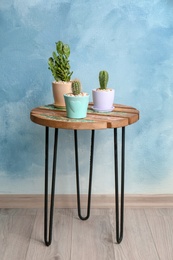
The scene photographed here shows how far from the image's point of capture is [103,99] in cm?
178

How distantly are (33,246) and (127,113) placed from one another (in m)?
0.70

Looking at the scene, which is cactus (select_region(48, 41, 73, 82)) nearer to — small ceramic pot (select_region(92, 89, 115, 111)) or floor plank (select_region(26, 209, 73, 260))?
small ceramic pot (select_region(92, 89, 115, 111))

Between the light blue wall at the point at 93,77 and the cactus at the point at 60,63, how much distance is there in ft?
1.00

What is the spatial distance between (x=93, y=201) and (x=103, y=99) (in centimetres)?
69

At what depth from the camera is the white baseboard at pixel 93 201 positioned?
2.24 m

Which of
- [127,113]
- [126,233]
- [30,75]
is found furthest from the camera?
[30,75]

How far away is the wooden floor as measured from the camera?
5.88 ft

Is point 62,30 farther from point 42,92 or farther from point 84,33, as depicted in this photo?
point 42,92

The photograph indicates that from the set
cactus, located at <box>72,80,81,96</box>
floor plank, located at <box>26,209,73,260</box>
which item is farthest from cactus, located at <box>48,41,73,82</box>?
floor plank, located at <box>26,209,73,260</box>

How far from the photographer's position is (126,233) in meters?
1.98

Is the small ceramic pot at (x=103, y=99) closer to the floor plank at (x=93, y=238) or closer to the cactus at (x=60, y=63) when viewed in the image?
the cactus at (x=60, y=63)

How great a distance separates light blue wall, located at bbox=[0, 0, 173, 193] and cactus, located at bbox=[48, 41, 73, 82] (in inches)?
12.0

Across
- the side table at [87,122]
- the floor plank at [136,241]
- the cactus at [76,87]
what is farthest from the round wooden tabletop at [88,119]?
the floor plank at [136,241]

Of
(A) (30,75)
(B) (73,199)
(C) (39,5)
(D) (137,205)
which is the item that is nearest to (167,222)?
(D) (137,205)
